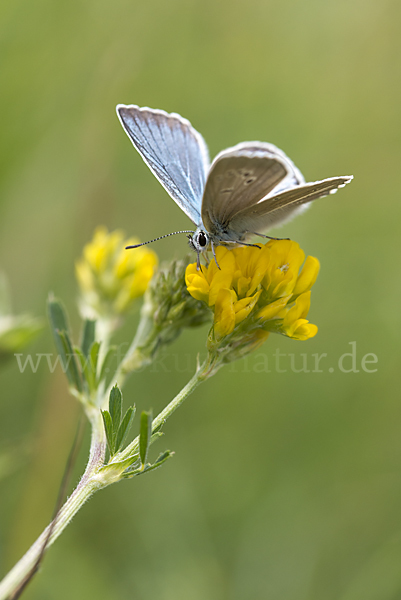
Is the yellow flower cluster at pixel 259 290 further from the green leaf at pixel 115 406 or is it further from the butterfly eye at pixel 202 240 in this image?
the green leaf at pixel 115 406

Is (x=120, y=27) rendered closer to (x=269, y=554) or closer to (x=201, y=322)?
(x=201, y=322)

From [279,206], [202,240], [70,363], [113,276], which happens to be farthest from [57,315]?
[279,206]

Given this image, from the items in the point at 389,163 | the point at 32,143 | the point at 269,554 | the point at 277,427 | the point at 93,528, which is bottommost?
the point at 269,554

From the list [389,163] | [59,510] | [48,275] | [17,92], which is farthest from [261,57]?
[59,510]

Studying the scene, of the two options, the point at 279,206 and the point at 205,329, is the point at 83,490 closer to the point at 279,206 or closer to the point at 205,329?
the point at 279,206

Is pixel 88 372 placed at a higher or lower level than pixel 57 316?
lower

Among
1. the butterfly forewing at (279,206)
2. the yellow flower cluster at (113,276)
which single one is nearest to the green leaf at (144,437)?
the butterfly forewing at (279,206)

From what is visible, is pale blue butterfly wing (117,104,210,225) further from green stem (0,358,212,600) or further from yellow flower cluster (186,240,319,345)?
green stem (0,358,212,600)
